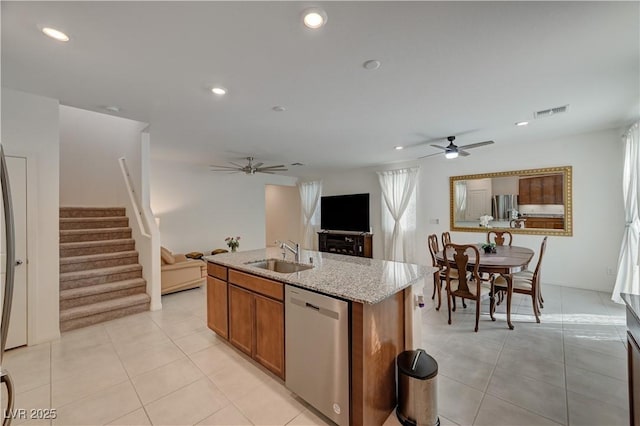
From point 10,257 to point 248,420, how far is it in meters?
1.63

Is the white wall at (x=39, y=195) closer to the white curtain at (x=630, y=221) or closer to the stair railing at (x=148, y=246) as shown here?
the stair railing at (x=148, y=246)

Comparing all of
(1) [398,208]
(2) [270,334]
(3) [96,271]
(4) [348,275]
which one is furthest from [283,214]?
(4) [348,275]

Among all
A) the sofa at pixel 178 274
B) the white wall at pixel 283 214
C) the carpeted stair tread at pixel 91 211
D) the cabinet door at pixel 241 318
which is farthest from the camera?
the white wall at pixel 283 214

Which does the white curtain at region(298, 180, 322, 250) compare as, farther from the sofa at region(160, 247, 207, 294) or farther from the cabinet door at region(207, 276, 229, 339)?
the cabinet door at region(207, 276, 229, 339)

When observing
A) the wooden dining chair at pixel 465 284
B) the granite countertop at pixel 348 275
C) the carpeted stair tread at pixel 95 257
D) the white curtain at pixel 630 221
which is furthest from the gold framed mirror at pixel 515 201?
the carpeted stair tread at pixel 95 257

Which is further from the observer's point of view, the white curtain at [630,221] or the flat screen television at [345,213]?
the flat screen television at [345,213]

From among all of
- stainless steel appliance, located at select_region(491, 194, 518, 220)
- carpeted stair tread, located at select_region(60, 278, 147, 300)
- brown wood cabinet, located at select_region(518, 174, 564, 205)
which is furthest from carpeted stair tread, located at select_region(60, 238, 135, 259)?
brown wood cabinet, located at select_region(518, 174, 564, 205)

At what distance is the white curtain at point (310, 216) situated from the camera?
8242mm

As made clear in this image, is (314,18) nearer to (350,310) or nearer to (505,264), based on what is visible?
(350,310)

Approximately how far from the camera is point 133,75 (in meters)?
2.30

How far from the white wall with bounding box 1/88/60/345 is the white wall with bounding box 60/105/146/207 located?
2.25 metres

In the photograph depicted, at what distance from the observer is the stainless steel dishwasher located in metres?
1.62

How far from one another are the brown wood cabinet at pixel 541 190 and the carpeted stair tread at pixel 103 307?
6.53 meters

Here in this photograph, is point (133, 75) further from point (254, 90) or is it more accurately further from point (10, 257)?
point (10, 257)
